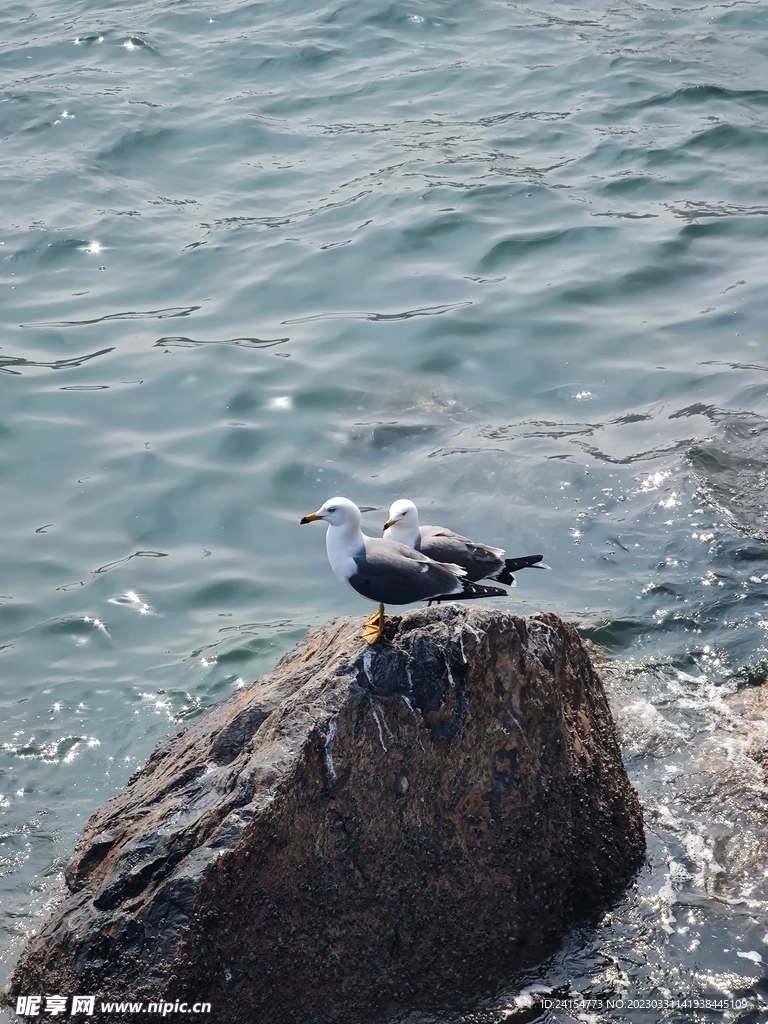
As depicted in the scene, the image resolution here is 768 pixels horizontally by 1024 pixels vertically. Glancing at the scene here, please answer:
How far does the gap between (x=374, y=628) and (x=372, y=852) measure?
1004mm

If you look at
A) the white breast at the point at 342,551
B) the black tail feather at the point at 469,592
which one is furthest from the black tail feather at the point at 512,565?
the white breast at the point at 342,551

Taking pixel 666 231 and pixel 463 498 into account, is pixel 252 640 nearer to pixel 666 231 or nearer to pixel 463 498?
pixel 463 498

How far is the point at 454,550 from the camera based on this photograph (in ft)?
21.5

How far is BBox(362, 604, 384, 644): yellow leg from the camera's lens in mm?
5285

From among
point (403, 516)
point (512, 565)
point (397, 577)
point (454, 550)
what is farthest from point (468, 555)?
point (397, 577)

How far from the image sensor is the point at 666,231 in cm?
1375

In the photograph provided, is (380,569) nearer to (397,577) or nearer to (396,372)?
(397,577)

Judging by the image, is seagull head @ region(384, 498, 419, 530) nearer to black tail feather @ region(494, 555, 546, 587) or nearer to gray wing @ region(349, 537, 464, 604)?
black tail feather @ region(494, 555, 546, 587)

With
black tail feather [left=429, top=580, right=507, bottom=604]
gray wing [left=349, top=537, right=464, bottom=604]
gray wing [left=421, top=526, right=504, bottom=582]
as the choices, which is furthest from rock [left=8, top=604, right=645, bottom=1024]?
gray wing [left=421, top=526, right=504, bottom=582]

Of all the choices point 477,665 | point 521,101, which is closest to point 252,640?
point 477,665

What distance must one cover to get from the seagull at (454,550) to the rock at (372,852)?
3.29 feet

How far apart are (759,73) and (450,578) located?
14115 millimetres

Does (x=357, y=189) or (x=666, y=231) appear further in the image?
(x=357, y=189)

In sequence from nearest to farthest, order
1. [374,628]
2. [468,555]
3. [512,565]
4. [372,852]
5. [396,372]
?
1. [372,852]
2. [374,628]
3. [468,555]
4. [512,565]
5. [396,372]
